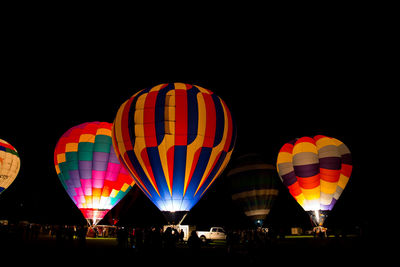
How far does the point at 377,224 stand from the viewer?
→ 44.6ft

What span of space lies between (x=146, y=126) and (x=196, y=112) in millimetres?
2503

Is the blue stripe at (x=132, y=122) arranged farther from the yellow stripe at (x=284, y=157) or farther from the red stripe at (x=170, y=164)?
the yellow stripe at (x=284, y=157)

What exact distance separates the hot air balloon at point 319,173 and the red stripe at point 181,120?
41.1ft

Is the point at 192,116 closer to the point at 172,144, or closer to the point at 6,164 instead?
the point at 172,144

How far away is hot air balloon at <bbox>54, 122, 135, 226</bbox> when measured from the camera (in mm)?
A: 21078

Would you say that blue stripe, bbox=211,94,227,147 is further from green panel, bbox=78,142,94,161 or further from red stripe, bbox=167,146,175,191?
green panel, bbox=78,142,94,161

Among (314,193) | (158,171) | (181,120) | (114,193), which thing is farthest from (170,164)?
(314,193)

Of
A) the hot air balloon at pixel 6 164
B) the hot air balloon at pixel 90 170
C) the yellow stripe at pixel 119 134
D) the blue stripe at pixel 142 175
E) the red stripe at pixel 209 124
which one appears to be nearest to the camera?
the blue stripe at pixel 142 175

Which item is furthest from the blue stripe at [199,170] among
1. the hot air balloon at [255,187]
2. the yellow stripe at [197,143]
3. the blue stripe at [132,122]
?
the hot air balloon at [255,187]

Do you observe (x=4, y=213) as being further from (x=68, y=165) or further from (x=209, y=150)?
(x=209, y=150)

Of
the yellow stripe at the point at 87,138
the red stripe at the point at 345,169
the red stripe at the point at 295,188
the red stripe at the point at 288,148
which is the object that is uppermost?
the red stripe at the point at 288,148

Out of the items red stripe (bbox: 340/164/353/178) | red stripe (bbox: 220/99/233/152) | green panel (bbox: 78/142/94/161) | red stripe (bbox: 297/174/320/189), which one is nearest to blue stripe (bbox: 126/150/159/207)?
red stripe (bbox: 220/99/233/152)

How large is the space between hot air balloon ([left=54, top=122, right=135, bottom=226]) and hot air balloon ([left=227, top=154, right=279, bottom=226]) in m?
10.3

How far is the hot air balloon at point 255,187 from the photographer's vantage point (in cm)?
2661
